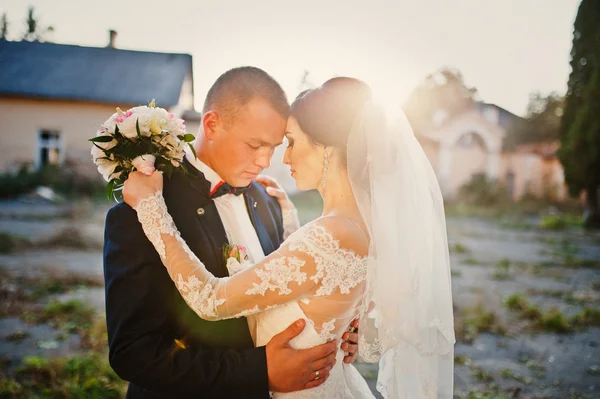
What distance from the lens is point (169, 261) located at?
196 cm

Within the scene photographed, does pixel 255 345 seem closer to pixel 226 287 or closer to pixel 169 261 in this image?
pixel 226 287

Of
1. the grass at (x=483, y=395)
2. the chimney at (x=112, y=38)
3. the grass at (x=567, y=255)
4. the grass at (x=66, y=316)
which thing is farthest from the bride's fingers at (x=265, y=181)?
the chimney at (x=112, y=38)

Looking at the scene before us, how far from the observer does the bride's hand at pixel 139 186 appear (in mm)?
2018

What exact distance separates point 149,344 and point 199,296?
10.7 inches

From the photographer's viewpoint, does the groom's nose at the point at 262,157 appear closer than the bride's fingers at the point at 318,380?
No

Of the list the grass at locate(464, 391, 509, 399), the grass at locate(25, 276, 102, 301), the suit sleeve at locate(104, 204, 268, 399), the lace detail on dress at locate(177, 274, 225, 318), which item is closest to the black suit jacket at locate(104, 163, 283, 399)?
the suit sleeve at locate(104, 204, 268, 399)

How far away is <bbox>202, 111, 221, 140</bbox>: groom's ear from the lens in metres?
2.59

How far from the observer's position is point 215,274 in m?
2.18

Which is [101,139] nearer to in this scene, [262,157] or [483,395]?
[262,157]

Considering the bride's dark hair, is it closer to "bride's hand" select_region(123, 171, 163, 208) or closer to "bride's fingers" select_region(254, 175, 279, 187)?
"bride's hand" select_region(123, 171, 163, 208)

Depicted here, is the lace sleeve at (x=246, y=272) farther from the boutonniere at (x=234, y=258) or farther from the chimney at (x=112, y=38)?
the chimney at (x=112, y=38)

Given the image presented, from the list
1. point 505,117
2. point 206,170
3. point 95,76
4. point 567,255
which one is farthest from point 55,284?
point 505,117

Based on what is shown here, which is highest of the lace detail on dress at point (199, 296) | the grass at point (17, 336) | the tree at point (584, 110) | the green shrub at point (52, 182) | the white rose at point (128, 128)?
the tree at point (584, 110)

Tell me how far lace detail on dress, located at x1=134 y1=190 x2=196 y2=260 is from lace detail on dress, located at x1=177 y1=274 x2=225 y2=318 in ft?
0.37
